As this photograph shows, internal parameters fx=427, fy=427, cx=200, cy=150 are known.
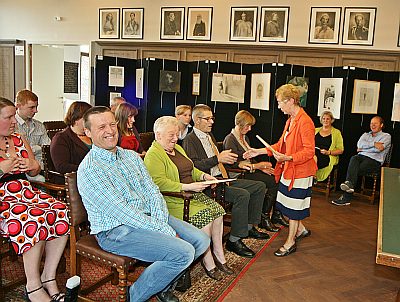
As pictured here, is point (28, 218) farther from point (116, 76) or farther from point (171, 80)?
point (116, 76)

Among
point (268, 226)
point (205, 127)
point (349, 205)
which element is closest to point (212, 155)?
point (205, 127)

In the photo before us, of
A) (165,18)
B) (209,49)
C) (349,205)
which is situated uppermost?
(165,18)

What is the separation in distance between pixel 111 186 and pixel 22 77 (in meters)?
8.16

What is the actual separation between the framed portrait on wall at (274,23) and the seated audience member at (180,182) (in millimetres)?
4324

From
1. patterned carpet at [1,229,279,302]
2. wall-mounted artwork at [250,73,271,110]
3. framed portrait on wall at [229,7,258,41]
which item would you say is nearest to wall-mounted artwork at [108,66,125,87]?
framed portrait on wall at [229,7,258,41]

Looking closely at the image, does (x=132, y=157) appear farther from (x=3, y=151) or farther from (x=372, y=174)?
(x=372, y=174)

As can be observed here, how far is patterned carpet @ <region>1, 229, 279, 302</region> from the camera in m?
2.97

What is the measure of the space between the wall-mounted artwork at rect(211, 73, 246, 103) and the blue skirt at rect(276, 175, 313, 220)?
3154 millimetres

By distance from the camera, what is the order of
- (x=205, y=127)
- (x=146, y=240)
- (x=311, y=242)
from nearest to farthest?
1. (x=146, y=240)
2. (x=205, y=127)
3. (x=311, y=242)

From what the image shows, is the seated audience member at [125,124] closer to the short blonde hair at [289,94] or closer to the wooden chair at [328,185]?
the short blonde hair at [289,94]

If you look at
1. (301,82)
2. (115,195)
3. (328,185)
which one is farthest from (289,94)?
(301,82)

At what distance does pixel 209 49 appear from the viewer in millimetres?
7676

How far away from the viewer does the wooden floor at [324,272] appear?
316 cm

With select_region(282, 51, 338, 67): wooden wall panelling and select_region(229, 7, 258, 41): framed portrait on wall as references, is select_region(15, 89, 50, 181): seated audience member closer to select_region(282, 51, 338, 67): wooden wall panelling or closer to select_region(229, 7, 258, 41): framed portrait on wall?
select_region(229, 7, 258, 41): framed portrait on wall
